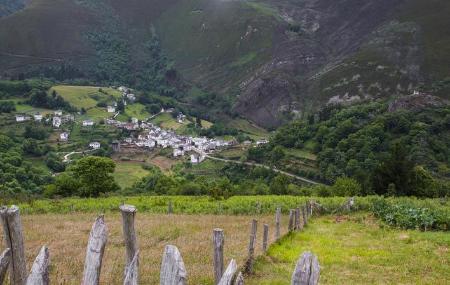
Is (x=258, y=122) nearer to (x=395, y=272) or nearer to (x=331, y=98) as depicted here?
(x=331, y=98)

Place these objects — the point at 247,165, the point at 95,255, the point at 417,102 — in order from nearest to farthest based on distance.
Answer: the point at 95,255 < the point at 247,165 < the point at 417,102

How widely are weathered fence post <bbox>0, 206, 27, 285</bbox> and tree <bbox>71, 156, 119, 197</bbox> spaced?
1883 inches

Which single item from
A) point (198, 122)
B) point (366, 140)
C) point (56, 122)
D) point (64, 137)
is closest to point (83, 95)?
point (56, 122)

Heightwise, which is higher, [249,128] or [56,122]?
[56,122]

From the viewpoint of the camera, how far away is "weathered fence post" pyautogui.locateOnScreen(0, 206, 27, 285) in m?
4.22

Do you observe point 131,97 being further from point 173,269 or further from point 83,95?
point 173,269

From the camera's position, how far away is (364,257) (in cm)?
1423

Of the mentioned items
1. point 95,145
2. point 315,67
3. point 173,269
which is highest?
point 315,67

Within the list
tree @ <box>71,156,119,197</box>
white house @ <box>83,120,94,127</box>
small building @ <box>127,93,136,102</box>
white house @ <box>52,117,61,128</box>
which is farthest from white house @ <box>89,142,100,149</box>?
small building @ <box>127,93,136,102</box>

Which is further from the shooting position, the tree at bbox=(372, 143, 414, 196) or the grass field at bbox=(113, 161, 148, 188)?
the grass field at bbox=(113, 161, 148, 188)

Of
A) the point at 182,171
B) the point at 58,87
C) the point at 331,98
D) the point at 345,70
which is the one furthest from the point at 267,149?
the point at 58,87

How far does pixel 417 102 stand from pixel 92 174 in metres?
81.1

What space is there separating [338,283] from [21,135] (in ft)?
332

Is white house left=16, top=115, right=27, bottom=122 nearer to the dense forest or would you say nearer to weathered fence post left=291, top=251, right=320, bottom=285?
the dense forest
